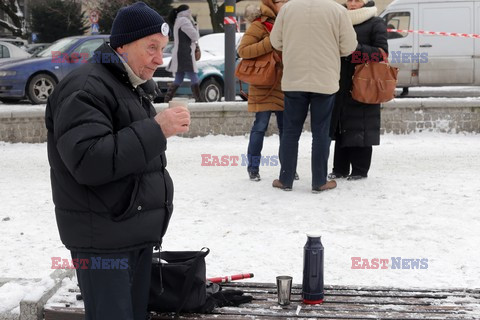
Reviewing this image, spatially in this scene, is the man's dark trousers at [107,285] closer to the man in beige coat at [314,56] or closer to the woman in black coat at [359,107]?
the man in beige coat at [314,56]

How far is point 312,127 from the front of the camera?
6.90 m

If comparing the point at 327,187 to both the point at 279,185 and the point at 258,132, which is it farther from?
the point at 258,132

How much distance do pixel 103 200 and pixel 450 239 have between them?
3.52 metres

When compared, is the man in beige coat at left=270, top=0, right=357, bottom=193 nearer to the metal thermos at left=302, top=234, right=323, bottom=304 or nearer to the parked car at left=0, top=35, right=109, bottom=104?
the metal thermos at left=302, top=234, right=323, bottom=304

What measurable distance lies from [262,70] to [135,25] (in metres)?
4.39

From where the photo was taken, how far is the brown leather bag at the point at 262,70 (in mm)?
7270

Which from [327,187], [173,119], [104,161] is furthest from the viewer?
[327,187]

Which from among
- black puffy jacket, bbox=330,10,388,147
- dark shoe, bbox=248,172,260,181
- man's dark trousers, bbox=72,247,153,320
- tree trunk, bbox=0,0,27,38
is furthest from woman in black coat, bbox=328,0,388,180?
tree trunk, bbox=0,0,27,38

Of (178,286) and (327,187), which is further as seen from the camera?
(327,187)

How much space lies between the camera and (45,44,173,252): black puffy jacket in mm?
2734

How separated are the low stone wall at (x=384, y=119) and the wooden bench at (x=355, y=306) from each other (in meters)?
6.52

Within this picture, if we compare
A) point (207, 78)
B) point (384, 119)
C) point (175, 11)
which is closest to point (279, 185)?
point (384, 119)

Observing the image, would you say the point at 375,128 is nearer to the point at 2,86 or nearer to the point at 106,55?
the point at 106,55

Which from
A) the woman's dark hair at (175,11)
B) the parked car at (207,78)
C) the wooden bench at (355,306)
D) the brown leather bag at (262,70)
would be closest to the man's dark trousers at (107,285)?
the wooden bench at (355,306)
